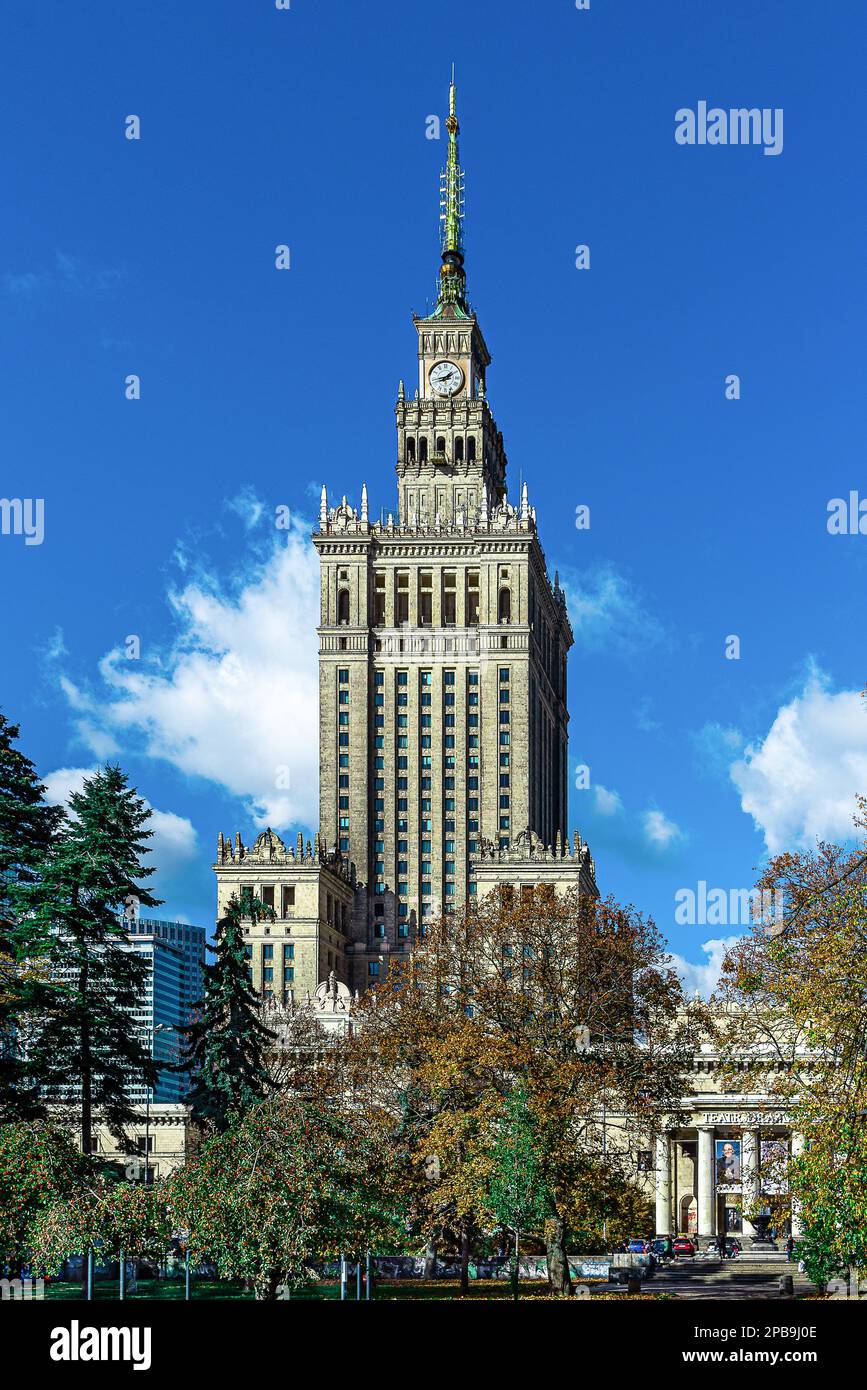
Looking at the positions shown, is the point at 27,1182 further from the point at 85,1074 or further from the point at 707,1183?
the point at 707,1183

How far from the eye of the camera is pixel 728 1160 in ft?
416

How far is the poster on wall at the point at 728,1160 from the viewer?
121613mm

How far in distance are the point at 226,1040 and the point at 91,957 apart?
10.7m

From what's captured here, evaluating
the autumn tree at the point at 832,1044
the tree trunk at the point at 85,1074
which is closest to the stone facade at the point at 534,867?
the tree trunk at the point at 85,1074

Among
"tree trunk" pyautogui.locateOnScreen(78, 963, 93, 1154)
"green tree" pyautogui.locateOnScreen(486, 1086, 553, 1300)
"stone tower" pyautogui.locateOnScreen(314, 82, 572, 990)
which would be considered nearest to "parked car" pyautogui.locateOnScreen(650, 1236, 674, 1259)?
"green tree" pyautogui.locateOnScreen(486, 1086, 553, 1300)

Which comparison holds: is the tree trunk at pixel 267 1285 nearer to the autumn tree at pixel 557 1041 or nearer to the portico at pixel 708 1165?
the autumn tree at pixel 557 1041

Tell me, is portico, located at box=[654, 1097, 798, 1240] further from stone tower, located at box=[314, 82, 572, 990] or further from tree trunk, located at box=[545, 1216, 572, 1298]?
stone tower, located at box=[314, 82, 572, 990]

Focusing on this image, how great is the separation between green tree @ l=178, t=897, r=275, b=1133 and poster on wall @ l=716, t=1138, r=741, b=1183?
145 ft

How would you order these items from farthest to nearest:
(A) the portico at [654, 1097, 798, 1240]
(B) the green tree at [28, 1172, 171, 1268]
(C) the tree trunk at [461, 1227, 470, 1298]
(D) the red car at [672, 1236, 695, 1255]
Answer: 1. (A) the portico at [654, 1097, 798, 1240]
2. (D) the red car at [672, 1236, 695, 1255]
3. (C) the tree trunk at [461, 1227, 470, 1298]
4. (B) the green tree at [28, 1172, 171, 1268]

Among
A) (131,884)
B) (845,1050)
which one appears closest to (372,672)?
(131,884)

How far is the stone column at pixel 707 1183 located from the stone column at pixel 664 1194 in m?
2.28

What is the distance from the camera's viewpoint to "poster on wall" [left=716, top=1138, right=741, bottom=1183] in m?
122

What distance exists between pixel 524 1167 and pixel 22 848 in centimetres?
2565
